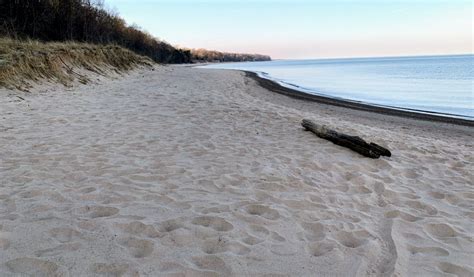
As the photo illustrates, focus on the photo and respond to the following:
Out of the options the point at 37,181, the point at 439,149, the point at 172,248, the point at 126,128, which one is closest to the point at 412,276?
the point at 172,248

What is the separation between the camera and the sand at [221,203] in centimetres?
296

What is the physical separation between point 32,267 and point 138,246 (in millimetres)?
752

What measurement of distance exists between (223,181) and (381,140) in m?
4.20

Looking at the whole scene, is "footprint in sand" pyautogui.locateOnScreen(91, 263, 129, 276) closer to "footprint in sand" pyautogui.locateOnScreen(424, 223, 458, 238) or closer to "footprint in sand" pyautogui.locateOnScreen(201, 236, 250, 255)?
"footprint in sand" pyautogui.locateOnScreen(201, 236, 250, 255)

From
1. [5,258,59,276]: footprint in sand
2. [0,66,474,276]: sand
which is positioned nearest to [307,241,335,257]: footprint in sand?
[0,66,474,276]: sand

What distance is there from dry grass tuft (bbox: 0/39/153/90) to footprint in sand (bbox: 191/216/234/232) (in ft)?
30.1

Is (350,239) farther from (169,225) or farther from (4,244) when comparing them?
(4,244)

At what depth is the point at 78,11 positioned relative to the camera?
31.3 meters

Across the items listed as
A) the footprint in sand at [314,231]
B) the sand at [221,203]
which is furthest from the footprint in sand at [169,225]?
the footprint in sand at [314,231]

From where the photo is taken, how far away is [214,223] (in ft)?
11.6

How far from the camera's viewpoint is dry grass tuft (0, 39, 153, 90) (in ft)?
36.5

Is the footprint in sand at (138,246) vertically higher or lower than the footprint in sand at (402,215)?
lower

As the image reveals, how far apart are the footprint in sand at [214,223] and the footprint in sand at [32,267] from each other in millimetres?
1237

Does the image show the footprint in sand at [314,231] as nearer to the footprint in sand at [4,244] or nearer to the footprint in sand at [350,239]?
the footprint in sand at [350,239]
